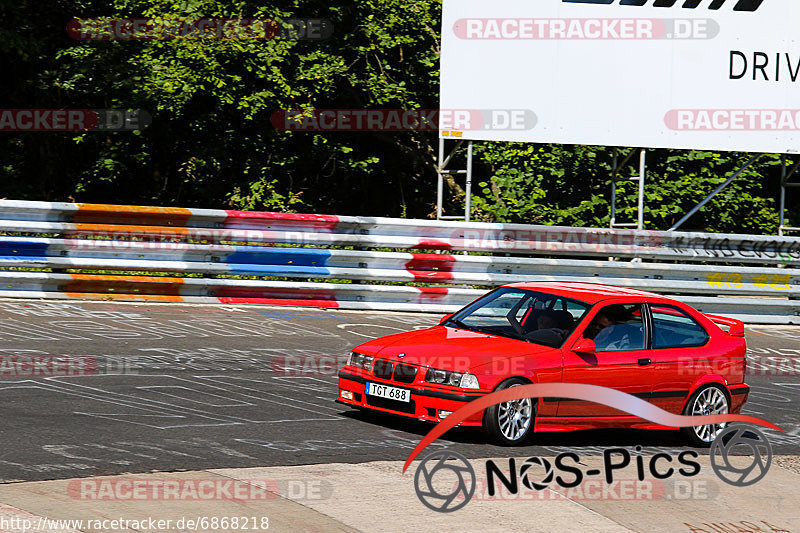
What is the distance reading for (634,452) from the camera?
9258 millimetres

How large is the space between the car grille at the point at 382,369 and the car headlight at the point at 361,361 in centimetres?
7

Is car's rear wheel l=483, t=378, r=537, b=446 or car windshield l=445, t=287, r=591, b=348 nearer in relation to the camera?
car's rear wheel l=483, t=378, r=537, b=446

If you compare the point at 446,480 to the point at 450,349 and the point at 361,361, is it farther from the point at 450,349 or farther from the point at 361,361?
the point at 361,361

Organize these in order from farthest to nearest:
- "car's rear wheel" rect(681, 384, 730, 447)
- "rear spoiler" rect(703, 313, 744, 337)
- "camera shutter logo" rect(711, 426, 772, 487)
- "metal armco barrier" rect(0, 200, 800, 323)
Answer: "metal armco barrier" rect(0, 200, 800, 323) < "rear spoiler" rect(703, 313, 744, 337) < "car's rear wheel" rect(681, 384, 730, 447) < "camera shutter logo" rect(711, 426, 772, 487)

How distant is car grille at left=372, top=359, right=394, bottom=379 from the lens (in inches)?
364

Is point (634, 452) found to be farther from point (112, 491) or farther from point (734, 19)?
point (734, 19)

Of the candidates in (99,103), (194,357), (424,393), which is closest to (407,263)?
(194,357)

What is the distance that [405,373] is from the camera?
9.11 meters

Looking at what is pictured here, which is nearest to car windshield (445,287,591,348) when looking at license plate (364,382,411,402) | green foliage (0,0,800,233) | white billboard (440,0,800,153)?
license plate (364,382,411,402)

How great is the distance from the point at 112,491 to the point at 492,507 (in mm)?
2413

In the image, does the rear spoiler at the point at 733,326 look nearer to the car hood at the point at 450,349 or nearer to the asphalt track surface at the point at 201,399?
the asphalt track surface at the point at 201,399

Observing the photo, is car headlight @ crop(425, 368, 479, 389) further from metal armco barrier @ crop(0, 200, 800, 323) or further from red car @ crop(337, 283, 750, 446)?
metal armco barrier @ crop(0, 200, 800, 323)

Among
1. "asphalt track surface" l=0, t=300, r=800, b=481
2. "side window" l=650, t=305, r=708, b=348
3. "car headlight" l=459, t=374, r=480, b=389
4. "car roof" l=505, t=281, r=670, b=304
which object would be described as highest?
"car roof" l=505, t=281, r=670, b=304

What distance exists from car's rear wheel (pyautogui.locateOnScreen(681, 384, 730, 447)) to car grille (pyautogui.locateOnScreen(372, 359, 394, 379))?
2.76m
